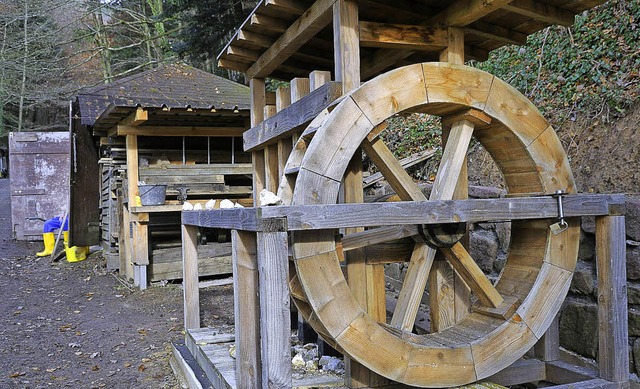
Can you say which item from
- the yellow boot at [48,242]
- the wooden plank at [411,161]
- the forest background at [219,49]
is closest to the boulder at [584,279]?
the forest background at [219,49]

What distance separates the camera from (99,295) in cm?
796

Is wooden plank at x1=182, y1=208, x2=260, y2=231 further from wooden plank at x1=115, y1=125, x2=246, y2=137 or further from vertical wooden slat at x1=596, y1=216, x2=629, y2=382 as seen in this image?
wooden plank at x1=115, y1=125, x2=246, y2=137

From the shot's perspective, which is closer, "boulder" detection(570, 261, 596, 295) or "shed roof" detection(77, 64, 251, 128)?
"boulder" detection(570, 261, 596, 295)

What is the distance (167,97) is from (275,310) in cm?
588

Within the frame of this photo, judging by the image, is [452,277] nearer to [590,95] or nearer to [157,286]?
[590,95]

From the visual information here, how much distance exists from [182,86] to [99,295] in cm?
333

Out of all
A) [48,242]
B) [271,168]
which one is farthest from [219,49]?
[271,168]

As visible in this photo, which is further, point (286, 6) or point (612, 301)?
point (286, 6)

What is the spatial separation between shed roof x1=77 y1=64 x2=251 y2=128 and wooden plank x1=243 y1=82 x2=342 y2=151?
345cm

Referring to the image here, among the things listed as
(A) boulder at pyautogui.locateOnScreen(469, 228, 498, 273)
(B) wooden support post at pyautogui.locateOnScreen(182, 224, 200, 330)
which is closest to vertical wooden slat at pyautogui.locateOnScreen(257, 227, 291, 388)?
(B) wooden support post at pyautogui.locateOnScreen(182, 224, 200, 330)

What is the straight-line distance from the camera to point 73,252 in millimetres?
11055

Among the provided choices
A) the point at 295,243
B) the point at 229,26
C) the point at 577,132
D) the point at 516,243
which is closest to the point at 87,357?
the point at 295,243

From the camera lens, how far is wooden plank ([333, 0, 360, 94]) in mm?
2828

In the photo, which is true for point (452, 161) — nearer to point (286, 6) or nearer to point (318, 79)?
point (318, 79)
